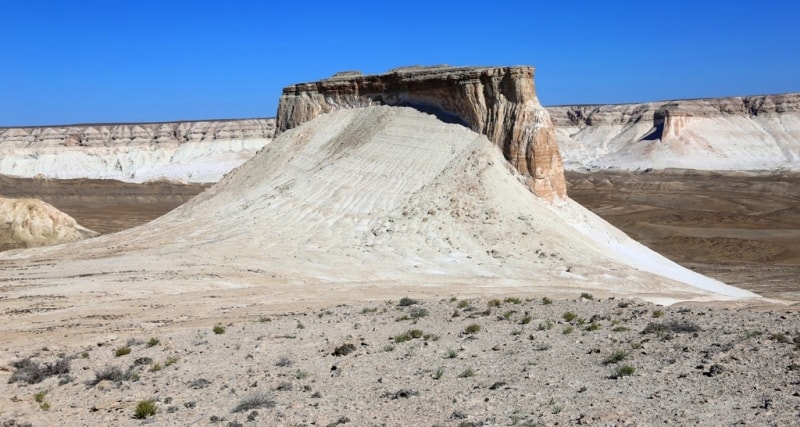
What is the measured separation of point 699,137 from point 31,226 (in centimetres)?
9866

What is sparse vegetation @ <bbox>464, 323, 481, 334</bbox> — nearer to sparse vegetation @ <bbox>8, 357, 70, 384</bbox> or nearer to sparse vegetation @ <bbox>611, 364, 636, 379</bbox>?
sparse vegetation @ <bbox>611, 364, 636, 379</bbox>

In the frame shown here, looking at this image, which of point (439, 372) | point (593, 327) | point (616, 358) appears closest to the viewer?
point (616, 358)

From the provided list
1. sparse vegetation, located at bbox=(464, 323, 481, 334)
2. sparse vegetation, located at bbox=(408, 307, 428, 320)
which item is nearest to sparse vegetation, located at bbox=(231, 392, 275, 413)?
sparse vegetation, located at bbox=(464, 323, 481, 334)

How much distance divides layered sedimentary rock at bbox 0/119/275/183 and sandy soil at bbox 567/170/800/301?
1929 inches

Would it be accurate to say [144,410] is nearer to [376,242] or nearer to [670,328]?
[670,328]

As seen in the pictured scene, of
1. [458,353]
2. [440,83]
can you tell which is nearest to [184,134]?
[440,83]

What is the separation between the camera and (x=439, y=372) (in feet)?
32.2

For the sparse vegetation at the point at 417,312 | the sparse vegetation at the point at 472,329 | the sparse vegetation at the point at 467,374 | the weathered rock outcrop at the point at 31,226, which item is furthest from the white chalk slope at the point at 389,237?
the sparse vegetation at the point at 467,374

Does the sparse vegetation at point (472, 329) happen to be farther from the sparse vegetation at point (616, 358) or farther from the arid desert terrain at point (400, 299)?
the sparse vegetation at point (616, 358)

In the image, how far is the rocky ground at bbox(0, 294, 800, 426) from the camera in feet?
26.9

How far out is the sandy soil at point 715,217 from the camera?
3462 centimetres

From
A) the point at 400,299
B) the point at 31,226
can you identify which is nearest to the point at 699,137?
the point at 31,226

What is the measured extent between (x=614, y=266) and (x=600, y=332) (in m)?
11.2

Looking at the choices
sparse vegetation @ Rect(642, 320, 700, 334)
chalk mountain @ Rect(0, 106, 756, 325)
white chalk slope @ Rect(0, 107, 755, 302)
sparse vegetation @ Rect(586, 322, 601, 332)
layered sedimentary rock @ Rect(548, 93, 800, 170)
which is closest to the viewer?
sparse vegetation @ Rect(642, 320, 700, 334)
